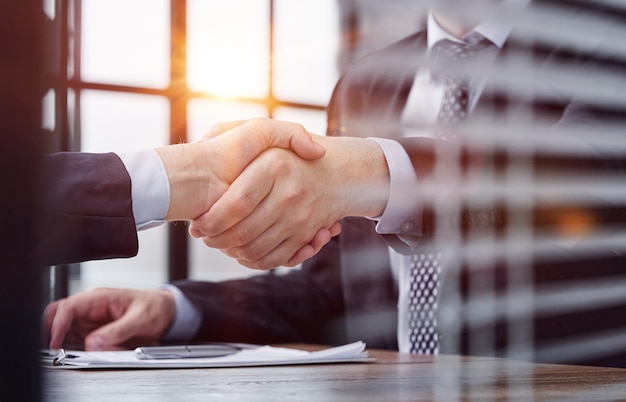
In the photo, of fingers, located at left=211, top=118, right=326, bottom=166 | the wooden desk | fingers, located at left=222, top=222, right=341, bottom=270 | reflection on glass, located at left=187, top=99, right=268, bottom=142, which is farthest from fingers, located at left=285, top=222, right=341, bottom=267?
reflection on glass, located at left=187, top=99, right=268, bottom=142

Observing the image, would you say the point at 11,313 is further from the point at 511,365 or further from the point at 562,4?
the point at 562,4

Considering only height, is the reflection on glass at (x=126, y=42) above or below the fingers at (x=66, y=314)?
above

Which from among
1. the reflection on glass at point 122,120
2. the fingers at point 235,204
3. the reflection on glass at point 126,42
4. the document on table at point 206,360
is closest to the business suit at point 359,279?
Result: the fingers at point 235,204

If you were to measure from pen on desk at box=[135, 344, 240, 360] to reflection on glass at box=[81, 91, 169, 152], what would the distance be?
1772 millimetres

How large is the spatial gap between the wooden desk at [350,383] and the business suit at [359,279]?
0.59 meters

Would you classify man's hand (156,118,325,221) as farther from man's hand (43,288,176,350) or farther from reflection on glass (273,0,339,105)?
reflection on glass (273,0,339,105)

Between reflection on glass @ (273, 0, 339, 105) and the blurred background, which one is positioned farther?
reflection on glass @ (273, 0, 339, 105)

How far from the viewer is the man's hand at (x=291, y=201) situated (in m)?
1.08

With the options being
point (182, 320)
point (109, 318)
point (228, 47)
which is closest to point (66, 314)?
point (109, 318)

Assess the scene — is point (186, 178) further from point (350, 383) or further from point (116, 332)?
point (350, 383)

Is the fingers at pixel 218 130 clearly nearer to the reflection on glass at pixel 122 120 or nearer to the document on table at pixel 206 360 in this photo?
the document on table at pixel 206 360

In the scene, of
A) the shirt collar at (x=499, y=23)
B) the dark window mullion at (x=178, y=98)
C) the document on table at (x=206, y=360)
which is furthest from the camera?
the dark window mullion at (x=178, y=98)

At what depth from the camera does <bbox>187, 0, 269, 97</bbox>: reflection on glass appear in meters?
3.02

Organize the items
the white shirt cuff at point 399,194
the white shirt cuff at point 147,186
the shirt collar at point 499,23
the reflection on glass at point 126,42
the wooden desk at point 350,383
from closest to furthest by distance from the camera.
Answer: the wooden desk at point 350,383, the white shirt cuff at point 147,186, the white shirt cuff at point 399,194, the shirt collar at point 499,23, the reflection on glass at point 126,42
